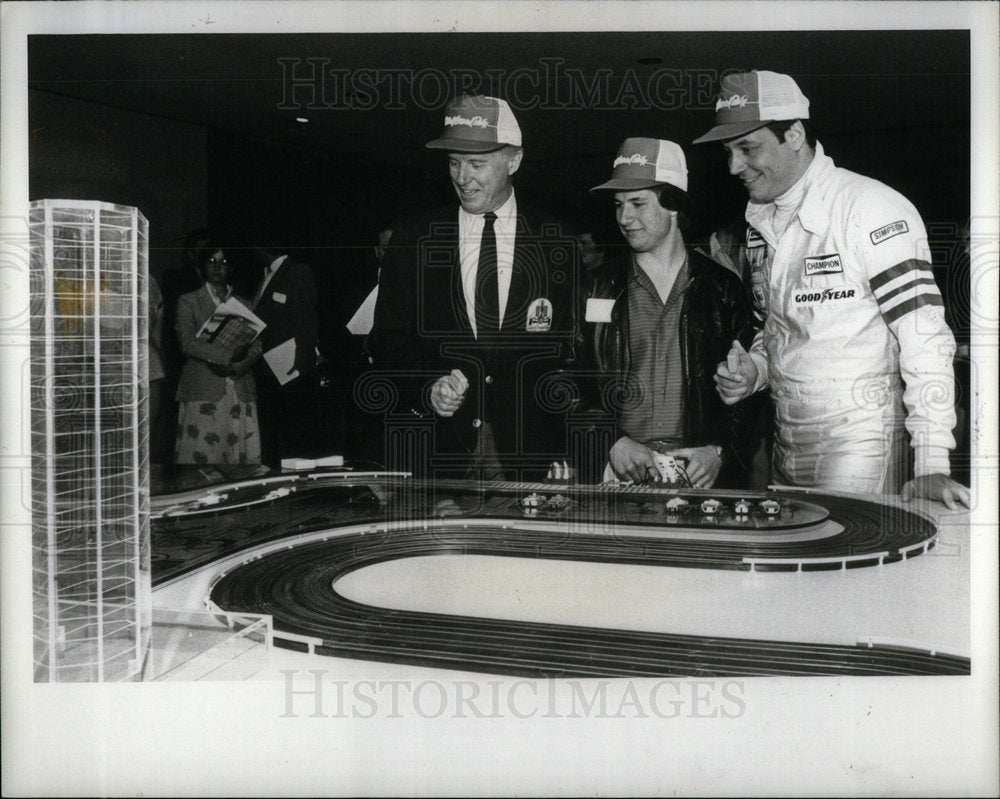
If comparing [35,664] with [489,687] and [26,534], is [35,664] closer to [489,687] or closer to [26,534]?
[26,534]

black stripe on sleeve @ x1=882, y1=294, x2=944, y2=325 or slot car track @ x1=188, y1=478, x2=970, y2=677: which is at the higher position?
black stripe on sleeve @ x1=882, y1=294, x2=944, y2=325

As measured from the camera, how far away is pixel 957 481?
2.86 meters

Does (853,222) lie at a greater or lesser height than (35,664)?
greater

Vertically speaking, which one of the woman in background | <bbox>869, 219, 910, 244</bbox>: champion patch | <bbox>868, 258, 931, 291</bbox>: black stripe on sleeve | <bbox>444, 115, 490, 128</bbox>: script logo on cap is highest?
<bbox>444, 115, 490, 128</bbox>: script logo on cap

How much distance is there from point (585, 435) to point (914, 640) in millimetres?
1057

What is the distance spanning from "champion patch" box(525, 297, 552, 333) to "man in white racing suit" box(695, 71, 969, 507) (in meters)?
0.49

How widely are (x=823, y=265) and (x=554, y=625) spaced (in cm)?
122

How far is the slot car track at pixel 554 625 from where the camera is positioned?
274 cm

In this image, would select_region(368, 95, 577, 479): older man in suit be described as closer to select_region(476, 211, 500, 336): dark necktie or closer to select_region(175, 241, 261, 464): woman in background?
select_region(476, 211, 500, 336): dark necktie

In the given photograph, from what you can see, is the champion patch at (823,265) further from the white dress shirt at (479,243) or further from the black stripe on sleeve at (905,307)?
the white dress shirt at (479,243)

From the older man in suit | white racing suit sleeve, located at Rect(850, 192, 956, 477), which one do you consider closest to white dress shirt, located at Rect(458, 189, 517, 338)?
the older man in suit

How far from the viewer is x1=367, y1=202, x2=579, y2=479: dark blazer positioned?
2.81 metres

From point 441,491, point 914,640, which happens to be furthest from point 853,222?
point 441,491

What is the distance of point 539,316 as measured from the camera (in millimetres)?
2816
